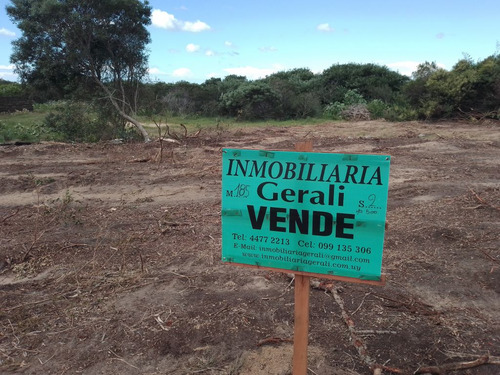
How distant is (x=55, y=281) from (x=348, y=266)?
10.0 feet

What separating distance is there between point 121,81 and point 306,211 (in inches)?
591

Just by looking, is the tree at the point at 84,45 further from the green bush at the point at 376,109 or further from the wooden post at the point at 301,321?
the wooden post at the point at 301,321

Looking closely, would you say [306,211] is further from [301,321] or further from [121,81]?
[121,81]

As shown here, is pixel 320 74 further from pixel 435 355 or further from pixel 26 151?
pixel 435 355

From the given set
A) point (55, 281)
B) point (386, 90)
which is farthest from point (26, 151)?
point (386, 90)

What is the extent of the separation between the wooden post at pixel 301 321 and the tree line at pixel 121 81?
43.2 feet

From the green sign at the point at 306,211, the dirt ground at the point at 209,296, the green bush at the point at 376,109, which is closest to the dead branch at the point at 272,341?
the dirt ground at the point at 209,296

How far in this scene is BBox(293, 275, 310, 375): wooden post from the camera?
7.09 ft

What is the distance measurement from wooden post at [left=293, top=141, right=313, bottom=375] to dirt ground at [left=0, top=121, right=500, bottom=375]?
0.50 meters

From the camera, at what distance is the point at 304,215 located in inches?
81.6

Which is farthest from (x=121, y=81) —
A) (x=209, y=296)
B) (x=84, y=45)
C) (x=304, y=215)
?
(x=304, y=215)

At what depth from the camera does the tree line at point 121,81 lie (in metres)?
13.5

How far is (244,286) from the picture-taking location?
3.76 m

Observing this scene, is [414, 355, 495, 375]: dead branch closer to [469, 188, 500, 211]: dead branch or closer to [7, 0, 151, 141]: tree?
[469, 188, 500, 211]: dead branch
